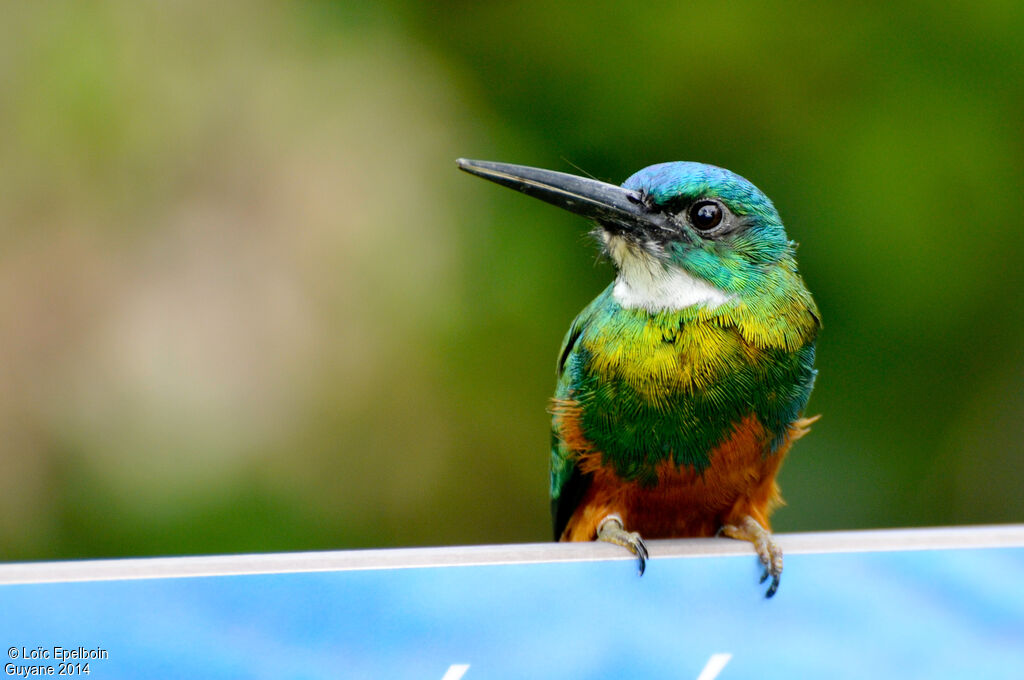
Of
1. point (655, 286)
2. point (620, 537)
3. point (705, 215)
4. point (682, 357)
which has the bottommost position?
point (620, 537)

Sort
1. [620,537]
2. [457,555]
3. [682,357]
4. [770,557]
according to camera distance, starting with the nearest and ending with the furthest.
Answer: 1. [457,555]
2. [770,557]
3. [620,537]
4. [682,357]

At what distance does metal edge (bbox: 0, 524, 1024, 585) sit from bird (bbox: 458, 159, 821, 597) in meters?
0.28

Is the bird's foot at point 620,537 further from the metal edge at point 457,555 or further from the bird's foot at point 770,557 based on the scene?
the bird's foot at point 770,557

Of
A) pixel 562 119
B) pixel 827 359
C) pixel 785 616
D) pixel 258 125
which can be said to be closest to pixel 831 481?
pixel 827 359

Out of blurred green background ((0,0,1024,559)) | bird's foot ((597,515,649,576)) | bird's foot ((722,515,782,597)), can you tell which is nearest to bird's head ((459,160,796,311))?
bird's foot ((597,515,649,576))

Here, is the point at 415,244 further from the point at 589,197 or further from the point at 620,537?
the point at 620,537

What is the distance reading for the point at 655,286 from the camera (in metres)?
1.75

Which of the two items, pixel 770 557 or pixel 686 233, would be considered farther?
pixel 686 233

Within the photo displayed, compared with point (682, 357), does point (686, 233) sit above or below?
above

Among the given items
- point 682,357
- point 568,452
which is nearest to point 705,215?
point 682,357

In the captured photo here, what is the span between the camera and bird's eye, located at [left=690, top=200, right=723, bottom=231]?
176 centimetres

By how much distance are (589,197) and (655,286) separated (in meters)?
0.18

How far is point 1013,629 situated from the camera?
1.33m

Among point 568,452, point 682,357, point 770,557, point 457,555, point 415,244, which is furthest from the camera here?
point 415,244
